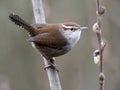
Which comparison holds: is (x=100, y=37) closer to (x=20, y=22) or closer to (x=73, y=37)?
(x=20, y=22)

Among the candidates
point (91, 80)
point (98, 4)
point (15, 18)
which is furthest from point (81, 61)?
point (98, 4)

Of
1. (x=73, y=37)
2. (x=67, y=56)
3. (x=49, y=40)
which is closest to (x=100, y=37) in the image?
(x=49, y=40)

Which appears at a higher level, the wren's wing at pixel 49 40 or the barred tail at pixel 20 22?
the barred tail at pixel 20 22

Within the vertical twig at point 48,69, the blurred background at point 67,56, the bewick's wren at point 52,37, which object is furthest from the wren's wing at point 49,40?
the blurred background at point 67,56

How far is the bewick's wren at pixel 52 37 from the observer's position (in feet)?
9.03

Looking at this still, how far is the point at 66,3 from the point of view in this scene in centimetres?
393

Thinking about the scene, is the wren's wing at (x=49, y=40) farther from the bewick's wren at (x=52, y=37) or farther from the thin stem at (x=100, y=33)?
the thin stem at (x=100, y=33)

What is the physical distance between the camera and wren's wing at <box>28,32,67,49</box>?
8.99ft

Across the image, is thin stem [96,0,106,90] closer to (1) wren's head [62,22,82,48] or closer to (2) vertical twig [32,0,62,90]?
(2) vertical twig [32,0,62,90]

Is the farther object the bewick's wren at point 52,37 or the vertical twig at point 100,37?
the bewick's wren at point 52,37

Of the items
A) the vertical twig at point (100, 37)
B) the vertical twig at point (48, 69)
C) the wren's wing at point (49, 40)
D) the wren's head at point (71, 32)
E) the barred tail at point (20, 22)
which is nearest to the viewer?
the vertical twig at point (100, 37)

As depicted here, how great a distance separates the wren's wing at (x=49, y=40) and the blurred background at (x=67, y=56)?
424 millimetres

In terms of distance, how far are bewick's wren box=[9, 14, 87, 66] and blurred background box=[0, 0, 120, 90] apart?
12.7 inches

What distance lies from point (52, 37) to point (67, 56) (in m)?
1.17
